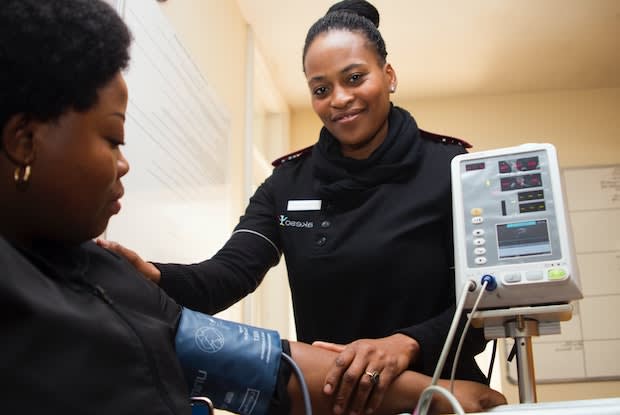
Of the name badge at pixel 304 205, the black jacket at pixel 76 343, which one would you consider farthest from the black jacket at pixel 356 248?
the black jacket at pixel 76 343

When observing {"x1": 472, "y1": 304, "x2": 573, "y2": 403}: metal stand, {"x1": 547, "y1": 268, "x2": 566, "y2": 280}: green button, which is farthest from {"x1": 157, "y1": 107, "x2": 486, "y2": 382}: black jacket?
{"x1": 547, "y1": 268, "x2": 566, "y2": 280}: green button

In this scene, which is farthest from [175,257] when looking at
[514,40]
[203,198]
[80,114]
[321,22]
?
[514,40]

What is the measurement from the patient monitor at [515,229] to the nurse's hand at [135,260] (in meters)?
0.48

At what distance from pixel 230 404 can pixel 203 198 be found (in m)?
1.57

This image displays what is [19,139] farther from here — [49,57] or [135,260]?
[135,260]

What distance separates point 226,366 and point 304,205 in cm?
51

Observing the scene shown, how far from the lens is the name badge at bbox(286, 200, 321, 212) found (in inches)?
49.5

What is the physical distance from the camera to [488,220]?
0.94m

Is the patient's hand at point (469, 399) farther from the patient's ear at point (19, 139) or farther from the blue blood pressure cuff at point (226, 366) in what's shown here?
the patient's ear at point (19, 139)

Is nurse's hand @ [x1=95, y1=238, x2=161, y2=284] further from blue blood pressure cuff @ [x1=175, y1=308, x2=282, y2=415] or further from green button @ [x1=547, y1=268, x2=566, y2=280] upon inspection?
green button @ [x1=547, y1=268, x2=566, y2=280]

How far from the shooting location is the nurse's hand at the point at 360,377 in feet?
2.82

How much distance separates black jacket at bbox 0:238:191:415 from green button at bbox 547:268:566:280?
1.71 ft

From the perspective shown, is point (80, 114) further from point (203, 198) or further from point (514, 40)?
point (514, 40)

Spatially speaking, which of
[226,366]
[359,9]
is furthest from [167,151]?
[226,366]
